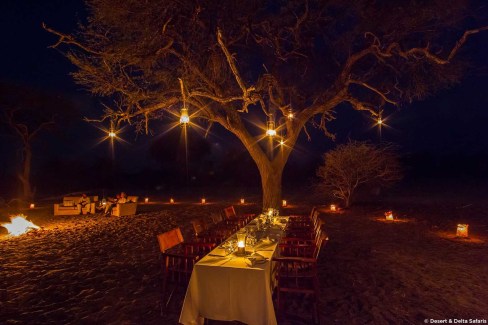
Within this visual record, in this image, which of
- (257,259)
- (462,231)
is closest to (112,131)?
(257,259)

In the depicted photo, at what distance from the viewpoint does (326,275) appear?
538 cm

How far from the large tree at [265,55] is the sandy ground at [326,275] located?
3.40 metres

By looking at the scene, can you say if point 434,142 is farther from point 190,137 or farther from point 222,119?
point 222,119

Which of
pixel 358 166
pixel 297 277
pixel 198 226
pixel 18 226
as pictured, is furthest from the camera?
pixel 358 166

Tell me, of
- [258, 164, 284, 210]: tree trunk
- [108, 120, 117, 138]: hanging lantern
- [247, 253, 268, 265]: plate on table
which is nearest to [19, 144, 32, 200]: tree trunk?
[108, 120, 117, 138]: hanging lantern

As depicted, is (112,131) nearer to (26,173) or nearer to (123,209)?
(123,209)

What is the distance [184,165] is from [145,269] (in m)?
26.6

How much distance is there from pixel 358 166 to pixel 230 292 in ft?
35.2

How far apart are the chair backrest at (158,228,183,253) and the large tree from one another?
3.42 metres

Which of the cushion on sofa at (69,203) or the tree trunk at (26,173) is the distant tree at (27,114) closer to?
the tree trunk at (26,173)

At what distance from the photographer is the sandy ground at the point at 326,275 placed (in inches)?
160

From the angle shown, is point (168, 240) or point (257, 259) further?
point (168, 240)

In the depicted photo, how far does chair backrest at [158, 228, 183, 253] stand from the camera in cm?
484

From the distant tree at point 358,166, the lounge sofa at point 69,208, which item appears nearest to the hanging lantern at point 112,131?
the lounge sofa at point 69,208
